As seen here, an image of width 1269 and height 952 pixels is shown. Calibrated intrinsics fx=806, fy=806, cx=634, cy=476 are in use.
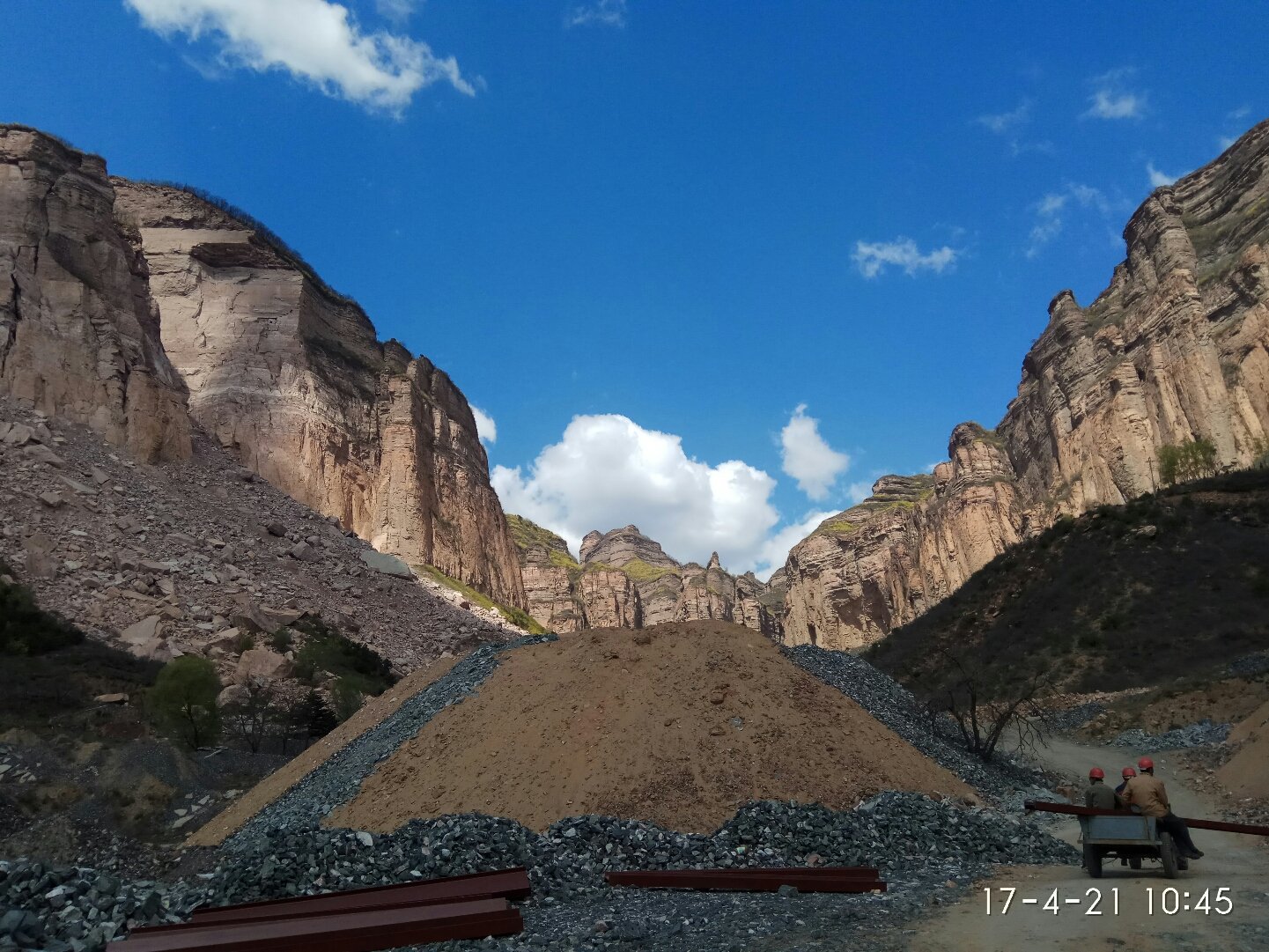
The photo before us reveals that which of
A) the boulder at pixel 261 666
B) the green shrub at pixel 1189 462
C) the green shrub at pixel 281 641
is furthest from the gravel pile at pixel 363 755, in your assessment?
the green shrub at pixel 1189 462

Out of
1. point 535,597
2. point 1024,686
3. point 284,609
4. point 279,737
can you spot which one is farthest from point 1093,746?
point 535,597

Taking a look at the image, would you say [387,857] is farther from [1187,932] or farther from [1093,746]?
[1093,746]

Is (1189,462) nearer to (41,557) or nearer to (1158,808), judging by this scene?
(1158,808)

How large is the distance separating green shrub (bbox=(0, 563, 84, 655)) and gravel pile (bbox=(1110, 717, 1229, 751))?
28.3 metres

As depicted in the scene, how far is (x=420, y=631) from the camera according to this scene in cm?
3591

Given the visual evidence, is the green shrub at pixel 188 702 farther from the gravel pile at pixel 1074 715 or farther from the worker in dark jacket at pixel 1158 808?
the gravel pile at pixel 1074 715

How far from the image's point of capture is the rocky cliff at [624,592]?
105125 millimetres

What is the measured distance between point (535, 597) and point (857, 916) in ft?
330

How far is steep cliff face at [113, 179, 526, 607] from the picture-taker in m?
46.9

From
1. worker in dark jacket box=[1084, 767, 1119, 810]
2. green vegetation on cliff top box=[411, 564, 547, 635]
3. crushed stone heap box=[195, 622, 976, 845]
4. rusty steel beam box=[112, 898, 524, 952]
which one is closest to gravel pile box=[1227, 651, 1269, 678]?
crushed stone heap box=[195, 622, 976, 845]

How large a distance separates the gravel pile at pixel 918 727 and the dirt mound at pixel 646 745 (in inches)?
34.2

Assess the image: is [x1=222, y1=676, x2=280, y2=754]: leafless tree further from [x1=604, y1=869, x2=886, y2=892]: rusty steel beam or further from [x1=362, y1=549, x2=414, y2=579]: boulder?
[x1=362, y1=549, x2=414, y2=579]: boulder

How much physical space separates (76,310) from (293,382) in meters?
14.1

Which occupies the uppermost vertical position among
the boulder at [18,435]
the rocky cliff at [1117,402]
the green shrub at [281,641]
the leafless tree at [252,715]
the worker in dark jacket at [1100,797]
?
the rocky cliff at [1117,402]
